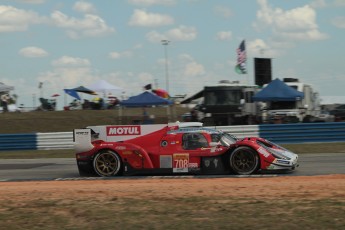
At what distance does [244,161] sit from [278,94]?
1480cm

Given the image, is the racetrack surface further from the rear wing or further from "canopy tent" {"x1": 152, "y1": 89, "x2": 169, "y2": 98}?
"canopy tent" {"x1": 152, "y1": 89, "x2": 169, "y2": 98}

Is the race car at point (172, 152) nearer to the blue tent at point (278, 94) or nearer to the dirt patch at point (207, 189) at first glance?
the dirt patch at point (207, 189)

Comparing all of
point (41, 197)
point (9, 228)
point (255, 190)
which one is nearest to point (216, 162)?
point (255, 190)

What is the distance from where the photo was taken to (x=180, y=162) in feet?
38.2

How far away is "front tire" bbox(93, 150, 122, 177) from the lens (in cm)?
1201

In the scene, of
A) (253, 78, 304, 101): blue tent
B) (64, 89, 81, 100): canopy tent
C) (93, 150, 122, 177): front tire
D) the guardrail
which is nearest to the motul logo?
(93, 150, 122, 177): front tire

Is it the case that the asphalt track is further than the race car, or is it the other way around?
the asphalt track

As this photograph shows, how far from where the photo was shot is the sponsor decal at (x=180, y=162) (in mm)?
11602

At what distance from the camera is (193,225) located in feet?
19.6

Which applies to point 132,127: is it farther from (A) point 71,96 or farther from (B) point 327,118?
(A) point 71,96

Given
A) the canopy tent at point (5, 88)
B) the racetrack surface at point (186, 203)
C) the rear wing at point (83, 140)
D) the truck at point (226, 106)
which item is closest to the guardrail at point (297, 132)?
the truck at point (226, 106)

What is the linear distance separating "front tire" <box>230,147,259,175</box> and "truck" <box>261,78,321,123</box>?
536 inches

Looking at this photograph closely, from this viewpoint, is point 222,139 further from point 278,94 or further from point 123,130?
point 278,94

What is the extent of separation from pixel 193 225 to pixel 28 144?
18440 millimetres
